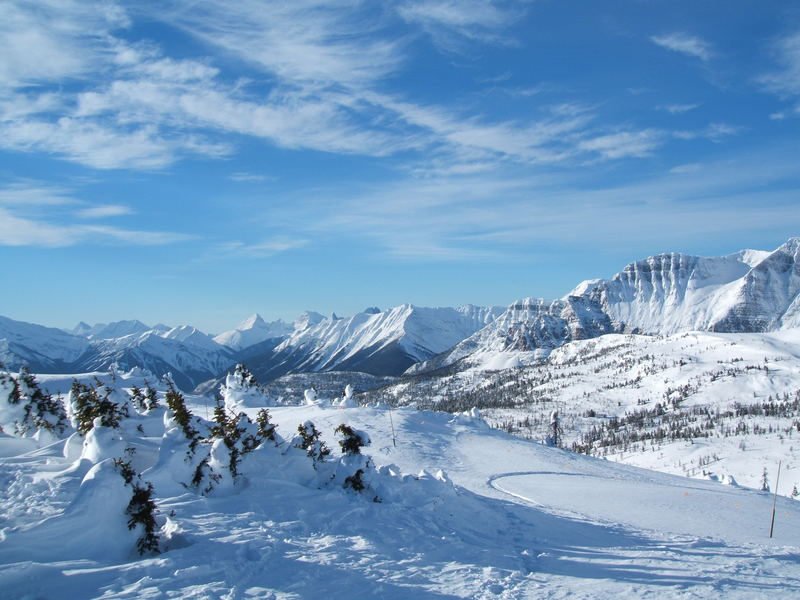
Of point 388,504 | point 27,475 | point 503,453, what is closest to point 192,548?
point 388,504

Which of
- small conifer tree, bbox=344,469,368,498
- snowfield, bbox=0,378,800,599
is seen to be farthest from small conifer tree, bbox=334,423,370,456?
small conifer tree, bbox=344,469,368,498

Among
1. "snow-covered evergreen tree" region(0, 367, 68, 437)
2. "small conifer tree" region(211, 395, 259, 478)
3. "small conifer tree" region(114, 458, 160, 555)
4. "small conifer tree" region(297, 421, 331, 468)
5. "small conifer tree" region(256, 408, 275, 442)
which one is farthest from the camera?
"snow-covered evergreen tree" region(0, 367, 68, 437)

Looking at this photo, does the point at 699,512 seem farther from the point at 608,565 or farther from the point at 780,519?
the point at 608,565

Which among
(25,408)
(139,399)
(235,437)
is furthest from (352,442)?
(139,399)

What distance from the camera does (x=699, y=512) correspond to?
2828cm

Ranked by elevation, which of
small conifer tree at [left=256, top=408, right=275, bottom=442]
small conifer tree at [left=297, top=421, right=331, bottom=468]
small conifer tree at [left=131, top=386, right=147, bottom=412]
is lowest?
small conifer tree at [left=131, top=386, right=147, bottom=412]

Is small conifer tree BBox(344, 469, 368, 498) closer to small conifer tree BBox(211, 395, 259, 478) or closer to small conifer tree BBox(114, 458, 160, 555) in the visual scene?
small conifer tree BBox(211, 395, 259, 478)

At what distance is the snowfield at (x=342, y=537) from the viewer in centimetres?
1286

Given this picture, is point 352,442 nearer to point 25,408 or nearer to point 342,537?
point 342,537

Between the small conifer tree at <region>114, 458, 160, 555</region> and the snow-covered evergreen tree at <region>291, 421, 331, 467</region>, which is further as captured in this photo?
the snow-covered evergreen tree at <region>291, 421, 331, 467</region>

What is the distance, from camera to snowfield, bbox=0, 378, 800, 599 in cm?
1286

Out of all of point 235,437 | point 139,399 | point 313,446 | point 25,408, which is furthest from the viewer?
point 139,399

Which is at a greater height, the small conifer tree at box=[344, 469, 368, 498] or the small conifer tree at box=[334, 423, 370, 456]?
the small conifer tree at box=[334, 423, 370, 456]

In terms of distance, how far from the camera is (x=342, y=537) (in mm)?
16625
